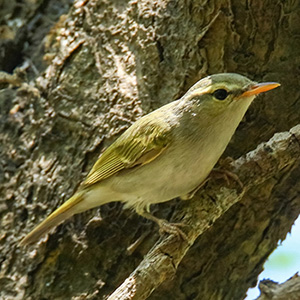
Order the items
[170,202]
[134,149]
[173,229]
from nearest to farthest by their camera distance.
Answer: [173,229], [134,149], [170,202]

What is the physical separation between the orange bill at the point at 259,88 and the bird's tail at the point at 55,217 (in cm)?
126

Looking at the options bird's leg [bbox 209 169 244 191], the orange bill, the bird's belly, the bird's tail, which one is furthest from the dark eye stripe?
the bird's tail

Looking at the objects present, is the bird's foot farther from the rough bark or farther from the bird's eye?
the bird's eye

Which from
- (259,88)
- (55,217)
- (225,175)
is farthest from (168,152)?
(55,217)

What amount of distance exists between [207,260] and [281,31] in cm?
162

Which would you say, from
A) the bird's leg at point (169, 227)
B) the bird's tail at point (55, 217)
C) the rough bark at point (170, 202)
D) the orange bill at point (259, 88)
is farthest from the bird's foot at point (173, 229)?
the orange bill at point (259, 88)

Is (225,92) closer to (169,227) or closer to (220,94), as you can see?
(220,94)

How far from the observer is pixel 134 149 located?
3650mm

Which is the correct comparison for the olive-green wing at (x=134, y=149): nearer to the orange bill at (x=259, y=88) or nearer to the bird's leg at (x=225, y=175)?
the bird's leg at (x=225, y=175)

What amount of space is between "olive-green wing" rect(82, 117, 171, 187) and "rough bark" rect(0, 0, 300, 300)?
9.0 inches

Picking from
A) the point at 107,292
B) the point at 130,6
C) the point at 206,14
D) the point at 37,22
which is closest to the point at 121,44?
the point at 130,6

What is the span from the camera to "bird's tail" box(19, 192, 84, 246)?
3666 millimetres

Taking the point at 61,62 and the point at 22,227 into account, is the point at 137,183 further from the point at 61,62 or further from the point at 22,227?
the point at 61,62

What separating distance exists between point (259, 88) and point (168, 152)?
0.68 meters
